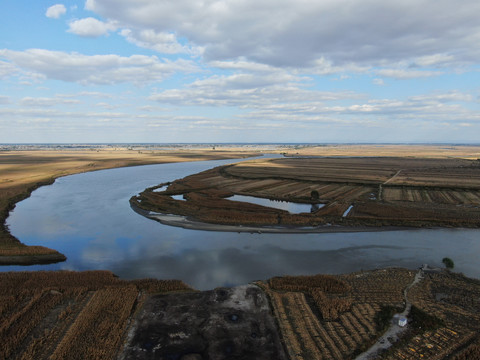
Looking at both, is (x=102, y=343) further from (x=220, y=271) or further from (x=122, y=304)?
(x=220, y=271)

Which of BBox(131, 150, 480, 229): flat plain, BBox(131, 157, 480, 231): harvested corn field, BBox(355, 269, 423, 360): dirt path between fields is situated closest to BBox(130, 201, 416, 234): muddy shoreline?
BBox(131, 157, 480, 231): harvested corn field

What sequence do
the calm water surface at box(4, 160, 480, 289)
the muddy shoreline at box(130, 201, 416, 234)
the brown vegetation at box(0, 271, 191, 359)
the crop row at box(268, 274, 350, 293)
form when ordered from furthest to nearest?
the muddy shoreline at box(130, 201, 416, 234)
the calm water surface at box(4, 160, 480, 289)
the crop row at box(268, 274, 350, 293)
the brown vegetation at box(0, 271, 191, 359)

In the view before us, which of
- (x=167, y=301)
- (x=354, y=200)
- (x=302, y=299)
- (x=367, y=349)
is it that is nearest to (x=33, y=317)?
(x=167, y=301)

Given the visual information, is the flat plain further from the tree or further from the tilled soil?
the tilled soil

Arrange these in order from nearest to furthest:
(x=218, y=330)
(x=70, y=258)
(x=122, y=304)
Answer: (x=218, y=330) → (x=122, y=304) → (x=70, y=258)

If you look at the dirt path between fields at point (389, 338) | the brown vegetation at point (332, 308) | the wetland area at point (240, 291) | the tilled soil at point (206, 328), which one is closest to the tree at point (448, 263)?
the wetland area at point (240, 291)

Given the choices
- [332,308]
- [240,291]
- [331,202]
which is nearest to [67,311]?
[240,291]
